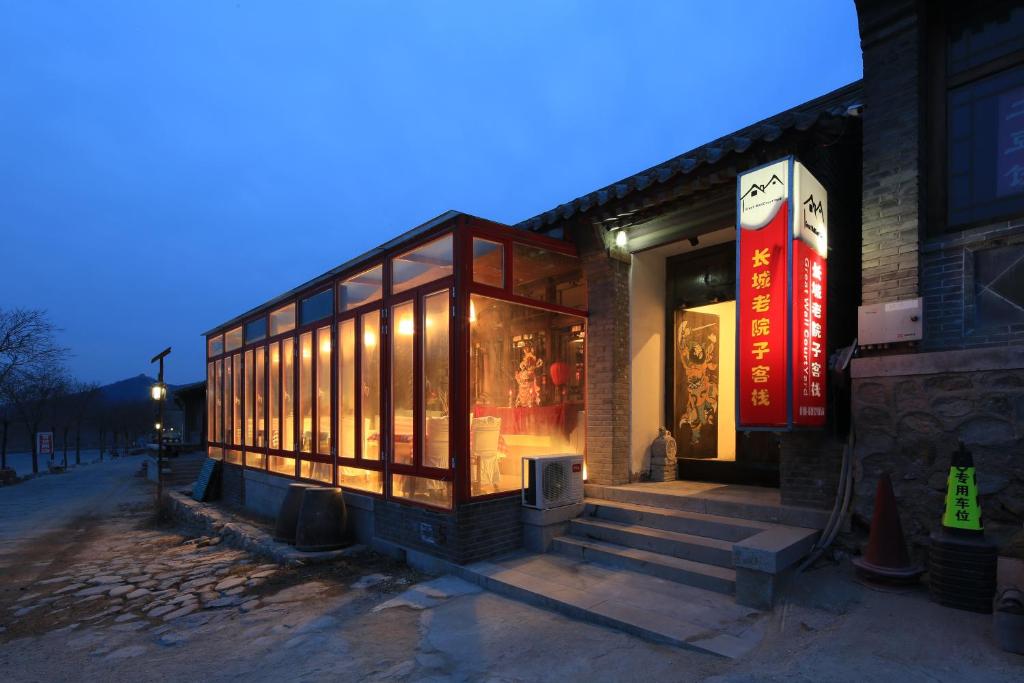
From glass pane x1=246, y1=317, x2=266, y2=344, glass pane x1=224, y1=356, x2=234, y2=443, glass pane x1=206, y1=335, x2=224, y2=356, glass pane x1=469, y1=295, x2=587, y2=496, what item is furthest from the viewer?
glass pane x1=206, y1=335, x2=224, y2=356

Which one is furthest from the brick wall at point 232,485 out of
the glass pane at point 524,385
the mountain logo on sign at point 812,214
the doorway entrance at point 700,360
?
the mountain logo on sign at point 812,214

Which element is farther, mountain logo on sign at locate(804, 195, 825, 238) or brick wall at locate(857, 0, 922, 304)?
mountain logo on sign at locate(804, 195, 825, 238)

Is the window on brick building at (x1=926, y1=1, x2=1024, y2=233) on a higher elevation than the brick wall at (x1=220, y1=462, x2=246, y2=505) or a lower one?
higher

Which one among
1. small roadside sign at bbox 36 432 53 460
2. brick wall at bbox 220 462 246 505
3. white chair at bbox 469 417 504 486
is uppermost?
white chair at bbox 469 417 504 486

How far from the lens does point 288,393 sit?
1054 centimetres

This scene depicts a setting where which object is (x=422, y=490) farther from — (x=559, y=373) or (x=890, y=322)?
(x=890, y=322)

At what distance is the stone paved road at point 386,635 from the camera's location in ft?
11.8

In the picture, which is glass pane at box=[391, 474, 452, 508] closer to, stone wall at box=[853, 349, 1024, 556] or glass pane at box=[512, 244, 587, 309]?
glass pane at box=[512, 244, 587, 309]

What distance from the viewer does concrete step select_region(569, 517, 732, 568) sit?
5.29 metres

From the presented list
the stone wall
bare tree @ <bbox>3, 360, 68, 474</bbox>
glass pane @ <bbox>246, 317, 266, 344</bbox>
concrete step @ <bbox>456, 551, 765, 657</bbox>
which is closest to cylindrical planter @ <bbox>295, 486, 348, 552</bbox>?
concrete step @ <bbox>456, 551, 765, 657</bbox>

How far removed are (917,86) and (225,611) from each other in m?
8.49

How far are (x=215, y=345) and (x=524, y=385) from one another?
10.1 meters

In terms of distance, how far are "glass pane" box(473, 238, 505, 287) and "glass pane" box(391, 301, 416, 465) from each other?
1.07 m

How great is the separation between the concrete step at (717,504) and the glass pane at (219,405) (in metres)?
10.8
